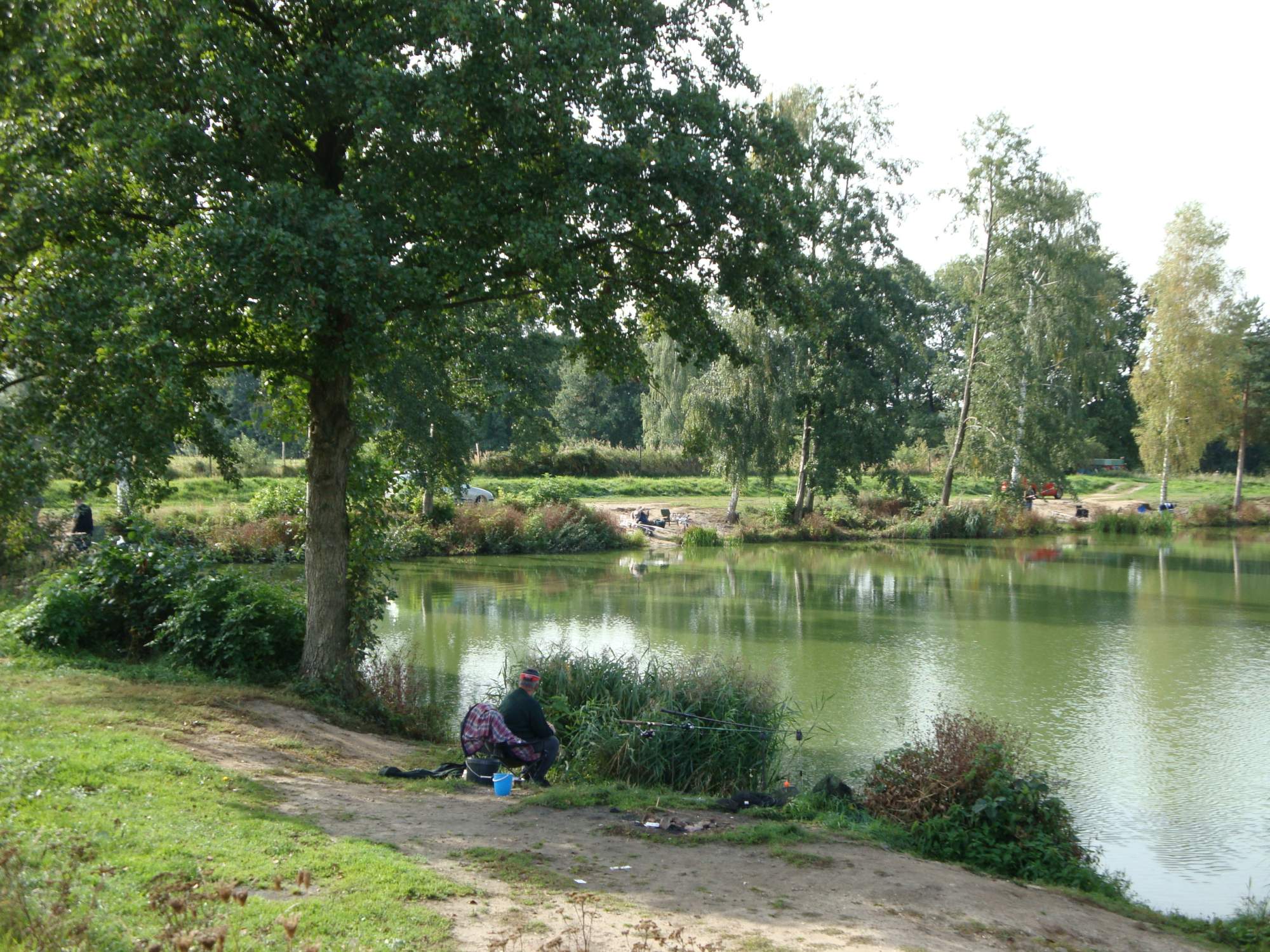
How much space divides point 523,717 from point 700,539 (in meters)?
28.0

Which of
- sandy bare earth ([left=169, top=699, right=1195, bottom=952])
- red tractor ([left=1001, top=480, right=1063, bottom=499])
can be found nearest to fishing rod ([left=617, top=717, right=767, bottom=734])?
sandy bare earth ([left=169, top=699, right=1195, bottom=952])

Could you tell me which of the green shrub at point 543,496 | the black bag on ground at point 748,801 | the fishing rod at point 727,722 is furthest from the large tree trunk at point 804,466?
the black bag on ground at point 748,801

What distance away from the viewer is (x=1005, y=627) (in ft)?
70.4

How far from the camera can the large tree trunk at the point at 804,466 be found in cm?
3766

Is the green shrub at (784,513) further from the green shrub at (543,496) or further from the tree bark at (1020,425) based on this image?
the tree bark at (1020,425)

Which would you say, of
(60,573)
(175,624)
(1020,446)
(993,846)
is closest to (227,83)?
(175,624)

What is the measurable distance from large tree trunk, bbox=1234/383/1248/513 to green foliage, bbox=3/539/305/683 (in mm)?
48327

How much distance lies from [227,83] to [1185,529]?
46083 millimetres

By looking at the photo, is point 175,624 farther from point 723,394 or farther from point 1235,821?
point 723,394

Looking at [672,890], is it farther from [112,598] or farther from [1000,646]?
[1000,646]

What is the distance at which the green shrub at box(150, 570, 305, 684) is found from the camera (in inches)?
481

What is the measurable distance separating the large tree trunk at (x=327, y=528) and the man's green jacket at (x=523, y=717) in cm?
317

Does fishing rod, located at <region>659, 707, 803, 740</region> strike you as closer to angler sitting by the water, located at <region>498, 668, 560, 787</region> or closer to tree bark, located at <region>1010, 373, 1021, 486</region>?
angler sitting by the water, located at <region>498, 668, 560, 787</region>

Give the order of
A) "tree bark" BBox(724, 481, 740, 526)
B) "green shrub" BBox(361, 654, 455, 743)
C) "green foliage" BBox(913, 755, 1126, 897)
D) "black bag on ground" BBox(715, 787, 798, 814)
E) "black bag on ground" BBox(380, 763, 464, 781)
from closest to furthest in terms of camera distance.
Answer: "green foliage" BBox(913, 755, 1126, 897)
"black bag on ground" BBox(715, 787, 798, 814)
"black bag on ground" BBox(380, 763, 464, 781)
"green shrub" BBox(361, 654, 455, 743)
"tree bark" BBox(724, 481, 740, 526)
